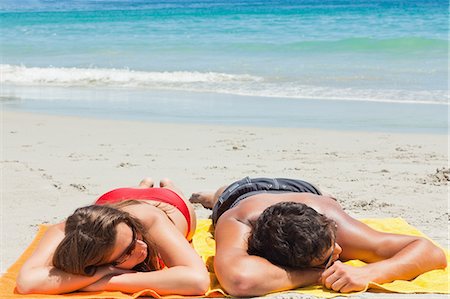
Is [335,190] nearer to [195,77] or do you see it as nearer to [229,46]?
[195,77]

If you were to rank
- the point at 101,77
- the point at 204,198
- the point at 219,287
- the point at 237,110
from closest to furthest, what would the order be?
1. the point at 219,287
2. the point at 204,198
3. the point at 237,110
4. the point at 101,77

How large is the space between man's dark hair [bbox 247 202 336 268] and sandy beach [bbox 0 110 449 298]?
5.04 feet

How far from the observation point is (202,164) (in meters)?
7.24

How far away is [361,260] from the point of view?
14.1 ft

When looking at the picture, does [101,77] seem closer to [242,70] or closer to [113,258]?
[242,70]

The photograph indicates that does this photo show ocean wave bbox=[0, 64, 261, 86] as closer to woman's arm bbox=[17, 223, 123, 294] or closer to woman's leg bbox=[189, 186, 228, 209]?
woman's leg bbox=[189, 186, 228, 209]

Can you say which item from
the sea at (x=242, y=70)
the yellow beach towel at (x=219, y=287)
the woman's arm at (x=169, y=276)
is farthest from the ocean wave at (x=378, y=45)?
the woman's arm at (x=169, y=276)

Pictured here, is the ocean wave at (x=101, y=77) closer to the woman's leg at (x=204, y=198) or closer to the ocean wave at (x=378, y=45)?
A: the ocean wave at (x=378, y=45)

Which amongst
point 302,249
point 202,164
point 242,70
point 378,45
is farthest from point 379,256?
point 378,45

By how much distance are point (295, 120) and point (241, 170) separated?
2.80m

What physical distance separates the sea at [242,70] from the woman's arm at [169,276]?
5.47 meters

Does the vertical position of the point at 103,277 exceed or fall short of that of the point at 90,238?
it falls short

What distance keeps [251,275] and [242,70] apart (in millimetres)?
12280

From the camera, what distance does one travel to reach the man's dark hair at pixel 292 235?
374 cm
